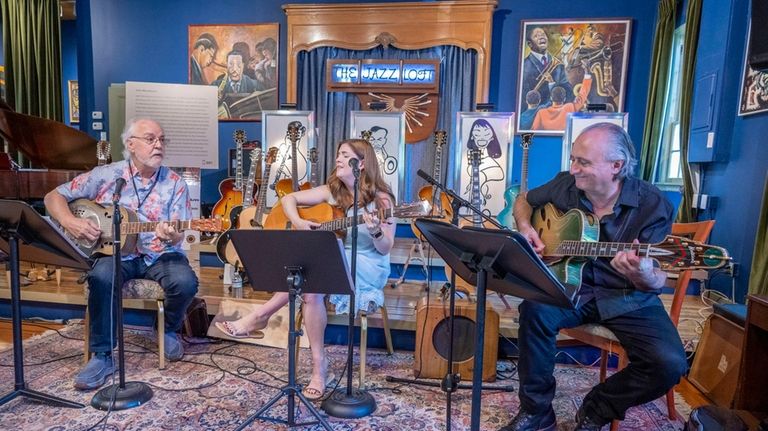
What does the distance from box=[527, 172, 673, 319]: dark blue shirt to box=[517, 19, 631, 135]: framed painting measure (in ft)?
10.4

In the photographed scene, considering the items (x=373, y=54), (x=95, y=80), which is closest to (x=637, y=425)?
(x=373, y=54)

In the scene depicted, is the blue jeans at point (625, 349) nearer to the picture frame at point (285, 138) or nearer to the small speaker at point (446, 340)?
the small speaker at point (446, 340)

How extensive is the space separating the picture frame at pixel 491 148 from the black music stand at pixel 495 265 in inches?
115

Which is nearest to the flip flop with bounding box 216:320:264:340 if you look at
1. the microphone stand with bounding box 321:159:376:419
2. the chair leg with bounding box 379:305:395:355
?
the chair leg with bounding box 379:305:395:355

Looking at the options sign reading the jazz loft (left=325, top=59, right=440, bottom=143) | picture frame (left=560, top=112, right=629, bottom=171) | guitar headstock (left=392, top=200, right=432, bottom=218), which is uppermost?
sign reading the jazz loft (left=325, top=59, right=440, bottom=143)

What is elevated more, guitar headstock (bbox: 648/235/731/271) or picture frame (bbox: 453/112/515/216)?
picture frame (bbox: 453/112/515/216)

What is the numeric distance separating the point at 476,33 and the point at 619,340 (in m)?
3.87

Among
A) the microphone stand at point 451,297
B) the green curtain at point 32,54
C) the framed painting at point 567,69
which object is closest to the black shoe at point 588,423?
the microphone stand at point 451,297

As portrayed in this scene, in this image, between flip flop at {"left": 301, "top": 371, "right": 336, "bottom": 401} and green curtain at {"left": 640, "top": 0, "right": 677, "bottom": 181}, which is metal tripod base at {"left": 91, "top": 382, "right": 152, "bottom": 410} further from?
green curtain at {"left": 640, "top": 0, "right": 677, "bottom": 181}

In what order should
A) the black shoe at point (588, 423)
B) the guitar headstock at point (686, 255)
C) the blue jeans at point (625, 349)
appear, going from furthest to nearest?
1. the black shoe at point (588, 423)
2. the blue jeans at point (625, 349)
3. the guitar headstock at point (686, 255)

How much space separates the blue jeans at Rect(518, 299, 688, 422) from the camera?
1689 millimetres

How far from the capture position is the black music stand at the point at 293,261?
62.8 inches

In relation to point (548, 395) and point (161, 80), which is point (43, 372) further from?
point (161, 80)

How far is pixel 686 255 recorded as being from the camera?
1632 millimetres
